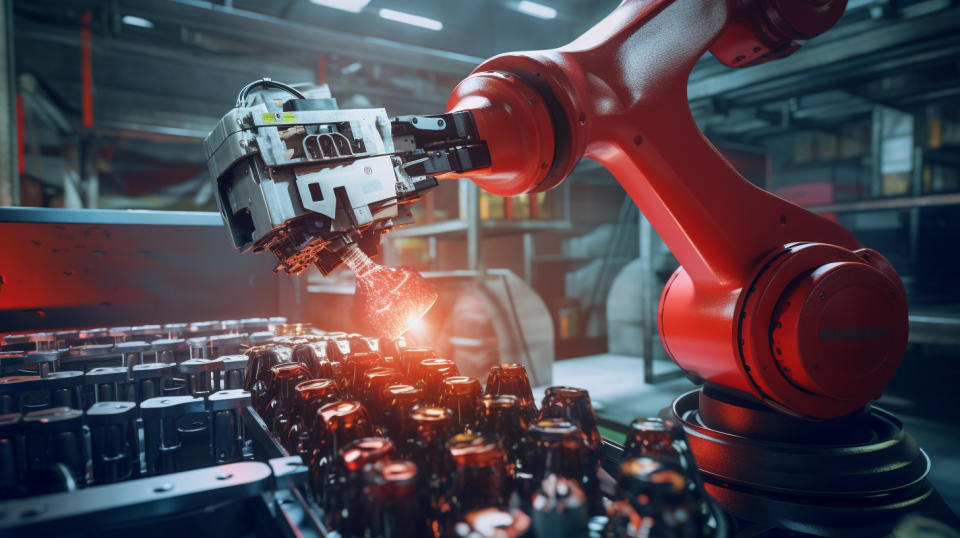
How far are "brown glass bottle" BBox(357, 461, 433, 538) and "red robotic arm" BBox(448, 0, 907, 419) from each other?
0.52 metres

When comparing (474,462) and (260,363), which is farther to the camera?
(260,363)

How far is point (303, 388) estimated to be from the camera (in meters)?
0.73

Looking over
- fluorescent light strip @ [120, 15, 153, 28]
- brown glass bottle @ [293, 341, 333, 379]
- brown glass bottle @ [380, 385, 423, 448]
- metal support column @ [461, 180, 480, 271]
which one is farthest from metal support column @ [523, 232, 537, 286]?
brown glass bottle @ [380, 385, 423, 448]

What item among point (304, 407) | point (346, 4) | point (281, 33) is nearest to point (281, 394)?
point (304, 407)

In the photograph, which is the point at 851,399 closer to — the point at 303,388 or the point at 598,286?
the point at 303,388

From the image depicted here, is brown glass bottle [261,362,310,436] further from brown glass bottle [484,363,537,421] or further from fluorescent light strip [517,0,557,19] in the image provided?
fluorescent light strip [517,0,557,19]

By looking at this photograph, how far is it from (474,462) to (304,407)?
34 cm

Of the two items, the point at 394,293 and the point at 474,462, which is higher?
the point at 394,293

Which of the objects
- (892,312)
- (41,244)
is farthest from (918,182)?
(41,244)

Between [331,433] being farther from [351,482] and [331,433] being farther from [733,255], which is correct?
[733,255]

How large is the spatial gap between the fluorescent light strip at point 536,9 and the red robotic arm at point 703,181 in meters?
3.38

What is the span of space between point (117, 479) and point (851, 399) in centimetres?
106

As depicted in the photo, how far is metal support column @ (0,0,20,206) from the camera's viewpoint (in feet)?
7.68

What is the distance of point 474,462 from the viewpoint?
483 millimetres
